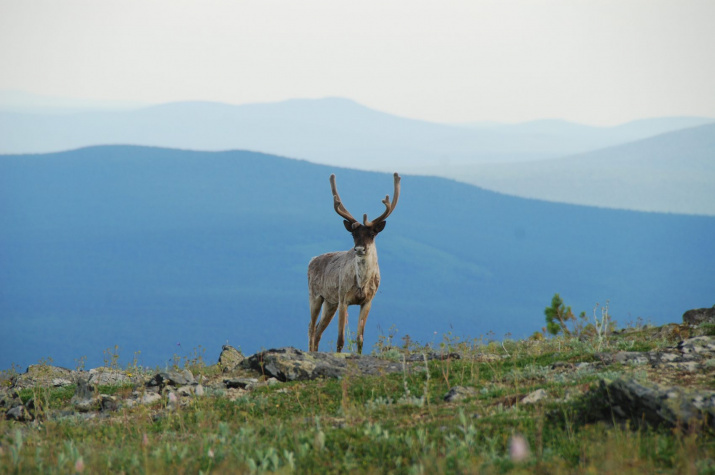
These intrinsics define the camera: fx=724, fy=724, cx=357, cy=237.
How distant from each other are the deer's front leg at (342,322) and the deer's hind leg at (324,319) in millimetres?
1327

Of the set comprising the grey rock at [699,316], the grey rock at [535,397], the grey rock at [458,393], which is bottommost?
the grey rock at [458,393]

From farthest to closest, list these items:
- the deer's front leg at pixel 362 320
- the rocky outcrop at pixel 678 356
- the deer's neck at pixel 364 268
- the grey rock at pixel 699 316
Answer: the grey rock at pixel 699 316, the deer's front leg at pixel 362 320, the deer's neck at pixel 364 268, the rocky outcrop at pixel 678 356

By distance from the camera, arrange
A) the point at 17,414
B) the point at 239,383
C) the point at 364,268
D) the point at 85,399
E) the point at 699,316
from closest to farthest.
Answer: the point at 17,414
the point at 85,399
the point at 239,383
the point at 364,268
the point at 699,316

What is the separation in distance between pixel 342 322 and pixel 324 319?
6.11ft

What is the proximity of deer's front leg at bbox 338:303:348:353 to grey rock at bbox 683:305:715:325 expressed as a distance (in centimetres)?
695

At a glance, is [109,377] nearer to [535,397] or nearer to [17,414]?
[17,414]

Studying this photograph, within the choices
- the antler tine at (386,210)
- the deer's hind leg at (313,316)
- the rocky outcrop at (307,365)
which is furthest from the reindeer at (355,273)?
the rocky outcrop at (307,365)

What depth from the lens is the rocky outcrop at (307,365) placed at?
11.0m

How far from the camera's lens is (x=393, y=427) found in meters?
7.39

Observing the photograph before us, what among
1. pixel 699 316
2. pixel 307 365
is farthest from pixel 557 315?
pixel 307 365

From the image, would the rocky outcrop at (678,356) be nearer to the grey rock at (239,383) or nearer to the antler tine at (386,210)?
the antler tine at (386,210)

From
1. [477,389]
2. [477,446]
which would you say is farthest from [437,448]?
[477,389]

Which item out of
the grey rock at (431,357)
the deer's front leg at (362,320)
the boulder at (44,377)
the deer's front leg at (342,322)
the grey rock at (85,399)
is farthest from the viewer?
the deer's front leg at (342,322)

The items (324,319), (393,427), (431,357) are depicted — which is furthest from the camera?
(324,319)
